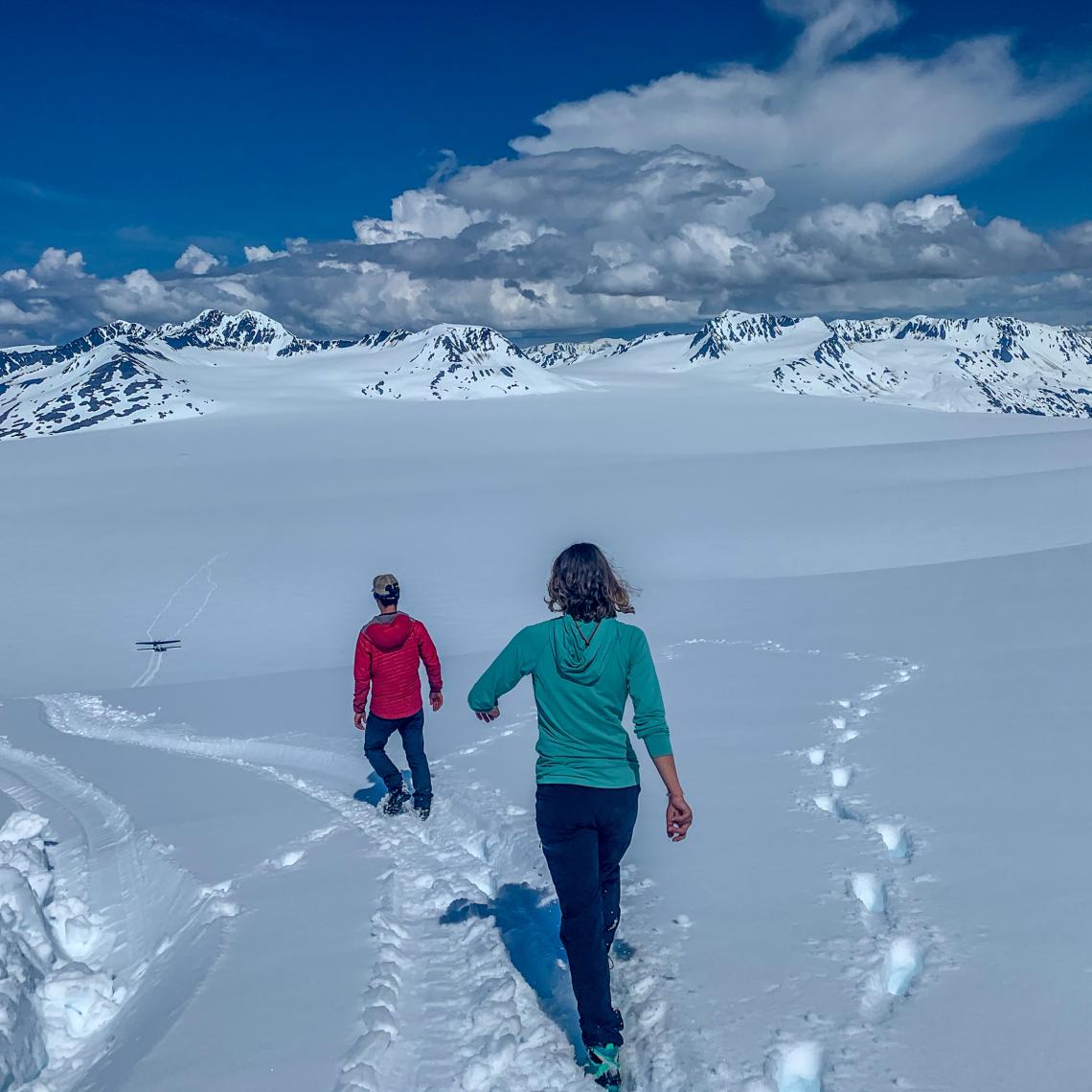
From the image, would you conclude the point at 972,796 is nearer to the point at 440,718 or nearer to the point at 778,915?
the point at 778,915

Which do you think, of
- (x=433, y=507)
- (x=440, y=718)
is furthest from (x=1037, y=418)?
(x=440, y=718)

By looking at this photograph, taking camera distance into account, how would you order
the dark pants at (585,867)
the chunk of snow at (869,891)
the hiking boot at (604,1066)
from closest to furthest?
the hiking boot at (604,1066) < the dark pants at (585,867) < the chunk of snow at (869,891)

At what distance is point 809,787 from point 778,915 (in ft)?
6.44

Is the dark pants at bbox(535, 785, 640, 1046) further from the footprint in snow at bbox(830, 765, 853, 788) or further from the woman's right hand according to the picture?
the footprint in snow at bbox(830, 765, 853, 788)

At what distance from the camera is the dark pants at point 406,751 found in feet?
22.2

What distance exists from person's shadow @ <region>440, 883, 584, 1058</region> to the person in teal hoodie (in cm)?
46

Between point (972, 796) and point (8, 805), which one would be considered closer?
point (972, 796)

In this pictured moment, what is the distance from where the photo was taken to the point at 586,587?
3.65 m

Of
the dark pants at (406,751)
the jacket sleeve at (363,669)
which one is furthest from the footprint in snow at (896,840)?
the jacket sleeve at (363,669)

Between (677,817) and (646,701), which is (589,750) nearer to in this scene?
(646,701)

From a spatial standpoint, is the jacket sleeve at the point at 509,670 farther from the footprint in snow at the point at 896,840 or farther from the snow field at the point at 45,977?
the footprint in snow at the point at 896,840

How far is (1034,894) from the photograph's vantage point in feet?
14.4

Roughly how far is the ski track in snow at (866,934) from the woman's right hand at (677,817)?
2.72ft

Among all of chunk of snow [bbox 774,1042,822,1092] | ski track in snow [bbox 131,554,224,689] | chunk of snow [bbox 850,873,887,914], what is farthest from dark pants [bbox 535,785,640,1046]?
ski track in snow [bbox 131,554,224,689]
